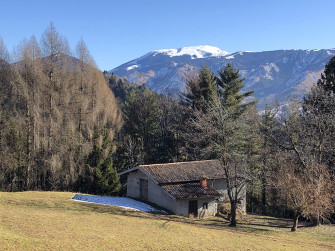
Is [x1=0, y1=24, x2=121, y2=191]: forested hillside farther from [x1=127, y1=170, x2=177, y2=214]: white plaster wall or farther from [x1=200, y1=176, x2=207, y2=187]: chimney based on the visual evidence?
[x1=200, y1=176, x2=207, y2=187]: chimney

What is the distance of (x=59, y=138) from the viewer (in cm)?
3475

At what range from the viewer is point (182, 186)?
2931cm

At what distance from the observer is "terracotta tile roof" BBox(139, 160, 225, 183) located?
2995 cm

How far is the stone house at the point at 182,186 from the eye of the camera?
1102 inches

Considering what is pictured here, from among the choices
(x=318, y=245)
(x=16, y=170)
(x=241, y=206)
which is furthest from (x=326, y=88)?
(x=16, y=170)

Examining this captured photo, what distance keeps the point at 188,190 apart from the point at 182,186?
31.9 inches

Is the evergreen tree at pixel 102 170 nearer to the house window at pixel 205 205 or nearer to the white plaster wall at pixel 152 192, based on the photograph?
the white plaster wall at pixel 152 192

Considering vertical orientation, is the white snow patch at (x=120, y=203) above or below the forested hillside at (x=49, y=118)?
below

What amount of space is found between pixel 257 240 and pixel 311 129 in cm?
1521

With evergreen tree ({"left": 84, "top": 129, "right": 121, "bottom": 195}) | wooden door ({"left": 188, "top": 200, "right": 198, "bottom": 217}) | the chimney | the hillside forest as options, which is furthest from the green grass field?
evergreen tree ({"left": 84, "top": 129, "right": 121, "bottom": 195})

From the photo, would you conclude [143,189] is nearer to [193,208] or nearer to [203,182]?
[193,208]

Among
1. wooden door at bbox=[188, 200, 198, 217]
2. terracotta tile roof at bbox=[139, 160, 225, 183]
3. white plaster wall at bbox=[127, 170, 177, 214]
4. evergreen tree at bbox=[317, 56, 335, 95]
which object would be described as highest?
evergreen tree at bbox=[317, 56, 335, 95]

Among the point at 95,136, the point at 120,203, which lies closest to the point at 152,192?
the point at 120,203

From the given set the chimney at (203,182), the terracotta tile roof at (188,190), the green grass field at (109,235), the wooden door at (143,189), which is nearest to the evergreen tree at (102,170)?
the wooden door at (143,189)
